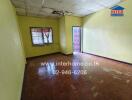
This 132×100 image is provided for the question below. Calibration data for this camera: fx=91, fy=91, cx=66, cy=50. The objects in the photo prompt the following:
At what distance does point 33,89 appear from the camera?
2383 mm

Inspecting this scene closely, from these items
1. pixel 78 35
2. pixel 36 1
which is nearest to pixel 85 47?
pixel 78 35

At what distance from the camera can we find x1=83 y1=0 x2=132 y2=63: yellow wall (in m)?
3.89

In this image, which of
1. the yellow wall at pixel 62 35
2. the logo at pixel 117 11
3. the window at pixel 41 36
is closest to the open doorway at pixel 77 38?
the yellow wall at pixel 62 35

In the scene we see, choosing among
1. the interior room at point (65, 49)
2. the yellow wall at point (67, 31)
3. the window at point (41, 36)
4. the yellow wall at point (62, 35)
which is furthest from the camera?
the yellow wall at point (62, 35)

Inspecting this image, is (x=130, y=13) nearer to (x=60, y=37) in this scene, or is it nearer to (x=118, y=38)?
(x=118, y=38)

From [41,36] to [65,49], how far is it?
66.3 inches

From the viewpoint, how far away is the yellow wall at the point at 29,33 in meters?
4.95

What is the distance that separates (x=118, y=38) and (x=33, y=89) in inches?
161

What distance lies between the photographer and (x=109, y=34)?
4625 mm

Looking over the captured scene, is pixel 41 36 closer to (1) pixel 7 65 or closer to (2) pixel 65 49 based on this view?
(2) pixel 65 49

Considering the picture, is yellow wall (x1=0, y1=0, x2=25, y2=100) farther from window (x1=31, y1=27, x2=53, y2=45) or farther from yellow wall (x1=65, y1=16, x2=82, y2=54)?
yellow wall (x1=65, y1=16, x2=82, y2=54)

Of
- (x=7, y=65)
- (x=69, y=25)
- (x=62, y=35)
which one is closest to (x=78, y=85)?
(x=7, y=65)

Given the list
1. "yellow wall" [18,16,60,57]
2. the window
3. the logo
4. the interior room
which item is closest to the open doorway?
the interior room

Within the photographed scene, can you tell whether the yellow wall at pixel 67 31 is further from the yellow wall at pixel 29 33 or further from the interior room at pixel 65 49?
the yellow wall at pixel 29 33
